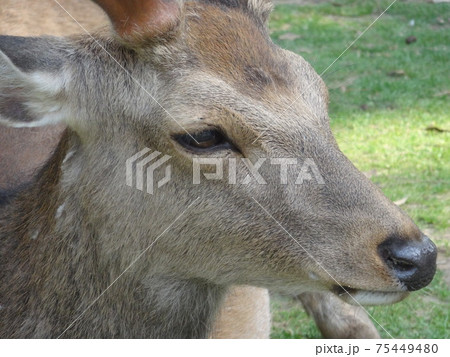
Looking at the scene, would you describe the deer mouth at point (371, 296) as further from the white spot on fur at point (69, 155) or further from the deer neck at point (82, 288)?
the white spot on fur at point (69, 155)

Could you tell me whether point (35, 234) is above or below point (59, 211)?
below

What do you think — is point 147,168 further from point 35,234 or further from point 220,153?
point 35,234

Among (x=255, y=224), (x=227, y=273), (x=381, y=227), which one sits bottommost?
(x=227, y=273)

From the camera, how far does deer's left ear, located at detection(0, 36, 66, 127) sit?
351 cm

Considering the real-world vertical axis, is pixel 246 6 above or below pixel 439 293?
above

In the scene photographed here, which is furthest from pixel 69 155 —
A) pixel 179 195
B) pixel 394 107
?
pixel 394 107

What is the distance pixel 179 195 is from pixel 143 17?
775 millimetres

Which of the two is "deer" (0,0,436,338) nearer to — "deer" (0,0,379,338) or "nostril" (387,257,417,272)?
"nostril" (387,257,417,272)

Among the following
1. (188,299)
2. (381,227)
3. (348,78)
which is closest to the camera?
(381,227)

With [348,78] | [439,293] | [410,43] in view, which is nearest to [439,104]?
[348,78]

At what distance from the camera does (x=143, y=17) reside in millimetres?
3570

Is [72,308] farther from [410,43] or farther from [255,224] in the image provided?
[410,43]

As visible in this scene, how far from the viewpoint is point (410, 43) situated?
1155 cm

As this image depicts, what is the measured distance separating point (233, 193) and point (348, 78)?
276 inches
